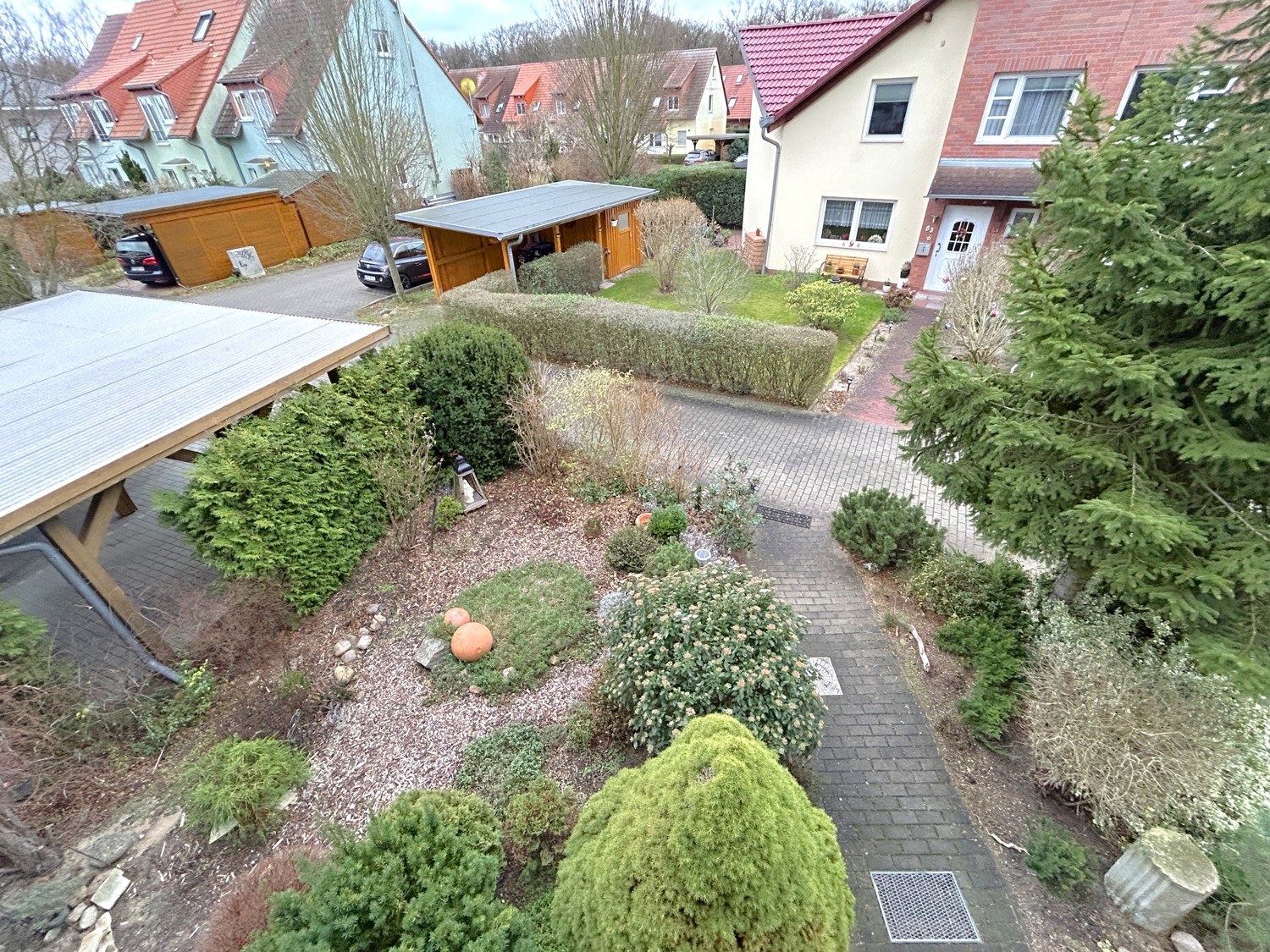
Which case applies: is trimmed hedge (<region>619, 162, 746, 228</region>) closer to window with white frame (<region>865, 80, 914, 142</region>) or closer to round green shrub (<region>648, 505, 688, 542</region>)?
window with white frame (<region>865, 80, 914, 142</region>)

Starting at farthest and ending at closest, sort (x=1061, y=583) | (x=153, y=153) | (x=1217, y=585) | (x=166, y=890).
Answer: (x=153, y=153) < (x=1061, y=583) < (x=166, y=890) < (x=1217, y=585)

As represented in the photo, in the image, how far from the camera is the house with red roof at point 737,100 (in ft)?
138

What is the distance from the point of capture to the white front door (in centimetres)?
1420

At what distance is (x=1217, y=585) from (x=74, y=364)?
37.3 feet

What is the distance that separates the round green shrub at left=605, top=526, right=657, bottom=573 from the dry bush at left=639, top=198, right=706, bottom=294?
1063 centimetres

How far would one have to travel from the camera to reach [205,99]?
24125mm

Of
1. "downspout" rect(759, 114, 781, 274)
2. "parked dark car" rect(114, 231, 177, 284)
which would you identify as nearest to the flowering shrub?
"downspout" rect(759, 114, 781, 274)

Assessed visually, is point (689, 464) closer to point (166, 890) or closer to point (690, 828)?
point (690, 828)

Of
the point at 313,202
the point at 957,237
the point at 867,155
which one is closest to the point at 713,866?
the point at 957,237

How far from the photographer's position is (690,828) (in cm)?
261

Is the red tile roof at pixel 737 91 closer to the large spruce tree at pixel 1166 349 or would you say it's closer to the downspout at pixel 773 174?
the downspout at pixel 773 174

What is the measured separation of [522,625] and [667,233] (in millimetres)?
13300

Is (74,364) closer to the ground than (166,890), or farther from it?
Answer: farther from it

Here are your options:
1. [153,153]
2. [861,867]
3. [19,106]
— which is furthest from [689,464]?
[153,153]
